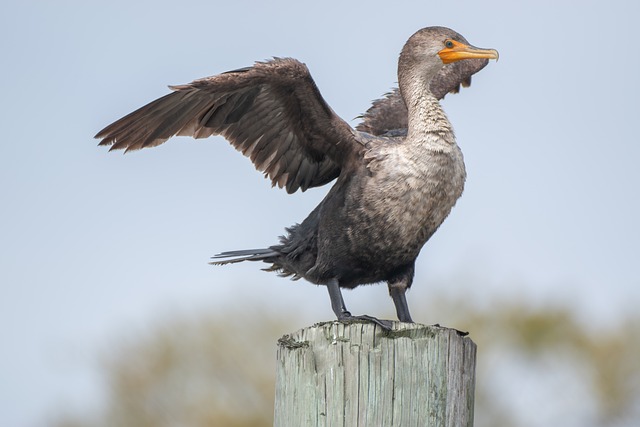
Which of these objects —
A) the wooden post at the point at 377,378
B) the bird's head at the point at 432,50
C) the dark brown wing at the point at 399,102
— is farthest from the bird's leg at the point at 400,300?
the wooden post at the point at 377,378

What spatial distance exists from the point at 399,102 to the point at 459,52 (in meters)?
1.05

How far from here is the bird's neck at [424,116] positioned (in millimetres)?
6133

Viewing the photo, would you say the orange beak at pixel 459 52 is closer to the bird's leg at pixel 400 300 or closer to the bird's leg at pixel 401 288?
the bird's leg at pixel 401 288

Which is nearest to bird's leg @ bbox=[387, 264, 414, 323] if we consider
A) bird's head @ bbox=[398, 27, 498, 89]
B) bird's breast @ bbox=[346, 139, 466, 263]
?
bird's breast @ bbox=[346, 139, 466, 263]

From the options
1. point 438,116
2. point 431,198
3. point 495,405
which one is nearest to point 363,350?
point 431,198

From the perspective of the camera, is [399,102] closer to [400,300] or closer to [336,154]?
[336,154]

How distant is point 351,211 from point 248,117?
78 cm

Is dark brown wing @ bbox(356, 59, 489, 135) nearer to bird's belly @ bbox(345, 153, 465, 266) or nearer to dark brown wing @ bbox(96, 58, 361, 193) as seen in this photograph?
dark brown wing @ bbox(96, 58, 361, 193)

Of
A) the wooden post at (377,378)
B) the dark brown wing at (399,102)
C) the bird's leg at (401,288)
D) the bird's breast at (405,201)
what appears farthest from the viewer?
the dark brown wing at (399,102)

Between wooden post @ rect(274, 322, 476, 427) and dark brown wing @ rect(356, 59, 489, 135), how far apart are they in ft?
10.4

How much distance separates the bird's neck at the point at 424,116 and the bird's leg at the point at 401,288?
0.68 metres

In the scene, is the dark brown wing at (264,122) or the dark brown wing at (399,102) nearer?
the dark brown wing at (264,122)

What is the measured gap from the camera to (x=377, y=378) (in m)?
4.13

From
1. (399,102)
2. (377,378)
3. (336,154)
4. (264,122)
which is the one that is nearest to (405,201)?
(336,154)
